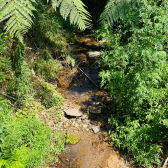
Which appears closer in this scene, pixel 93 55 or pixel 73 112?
pixel 73 112

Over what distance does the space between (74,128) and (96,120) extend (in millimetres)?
538

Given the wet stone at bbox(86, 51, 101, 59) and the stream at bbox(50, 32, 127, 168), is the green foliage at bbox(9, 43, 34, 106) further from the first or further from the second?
the wet stone at bbox(86, 51, 101, 59)

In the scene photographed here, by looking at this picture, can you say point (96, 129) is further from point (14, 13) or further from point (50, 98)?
point (14, 13)

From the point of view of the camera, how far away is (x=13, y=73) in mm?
2814

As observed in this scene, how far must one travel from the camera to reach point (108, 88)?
9.71ft

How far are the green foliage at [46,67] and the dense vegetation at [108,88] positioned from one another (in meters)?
0.03

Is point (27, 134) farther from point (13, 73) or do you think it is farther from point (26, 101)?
point (13, 73)

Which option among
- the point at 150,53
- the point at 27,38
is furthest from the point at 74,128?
the point at 27,38

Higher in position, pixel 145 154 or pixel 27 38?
pixel 27 38

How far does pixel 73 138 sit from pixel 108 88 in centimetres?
123

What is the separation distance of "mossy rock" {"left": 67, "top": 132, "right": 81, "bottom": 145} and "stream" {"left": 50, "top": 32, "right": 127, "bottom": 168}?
61 millimetres

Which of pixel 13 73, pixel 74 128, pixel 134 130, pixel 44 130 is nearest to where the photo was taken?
pixel 44 130

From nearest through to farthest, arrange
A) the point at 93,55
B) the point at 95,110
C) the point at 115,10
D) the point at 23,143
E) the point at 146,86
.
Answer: the point at 23,143 → the point at 146,86 → the point at 115,10 → the point at 95,110 → the point at 93,55

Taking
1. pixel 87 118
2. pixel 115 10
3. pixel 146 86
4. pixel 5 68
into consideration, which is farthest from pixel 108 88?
pixel 5 68
